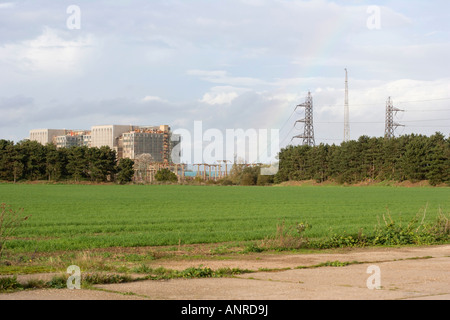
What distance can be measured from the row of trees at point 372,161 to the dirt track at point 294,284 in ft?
321

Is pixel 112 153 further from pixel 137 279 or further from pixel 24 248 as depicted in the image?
pixel 137 279

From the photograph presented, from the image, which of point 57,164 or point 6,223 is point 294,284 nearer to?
point 6,223

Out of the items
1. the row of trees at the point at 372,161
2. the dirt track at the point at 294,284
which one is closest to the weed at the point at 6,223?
the dirt track at the point at 294,284

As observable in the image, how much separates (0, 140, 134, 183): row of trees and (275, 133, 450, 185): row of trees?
3806 cm

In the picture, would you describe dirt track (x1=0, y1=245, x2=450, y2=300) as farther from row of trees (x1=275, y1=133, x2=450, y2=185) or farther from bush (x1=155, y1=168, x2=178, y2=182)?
bush (x1=155, y1=168, x2=178, y2=182)

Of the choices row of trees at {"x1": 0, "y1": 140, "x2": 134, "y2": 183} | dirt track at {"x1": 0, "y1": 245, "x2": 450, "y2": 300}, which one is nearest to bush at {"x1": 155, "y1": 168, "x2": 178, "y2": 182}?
row of trees at {"x1": 0, "y1": 140, "x2": 134, "y2": 183}

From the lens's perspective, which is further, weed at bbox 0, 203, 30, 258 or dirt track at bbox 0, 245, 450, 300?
weed at bbox 0, 203, 30, 258

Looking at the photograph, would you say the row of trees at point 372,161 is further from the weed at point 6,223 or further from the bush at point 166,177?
the weed at point 6,223

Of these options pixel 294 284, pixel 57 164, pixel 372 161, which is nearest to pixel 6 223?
pixel 294 284

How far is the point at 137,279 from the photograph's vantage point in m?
12.6

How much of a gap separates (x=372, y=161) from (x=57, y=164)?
65.6 m

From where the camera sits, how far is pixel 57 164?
129375mm

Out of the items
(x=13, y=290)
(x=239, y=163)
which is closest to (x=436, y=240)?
(x=13, y=290)

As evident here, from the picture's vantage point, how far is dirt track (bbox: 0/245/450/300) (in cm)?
1059
